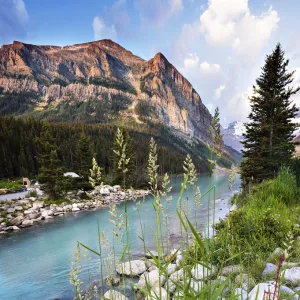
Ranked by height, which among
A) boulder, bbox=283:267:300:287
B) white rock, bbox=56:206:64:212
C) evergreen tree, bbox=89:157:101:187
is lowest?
white rock, bbox=56:206:64:212

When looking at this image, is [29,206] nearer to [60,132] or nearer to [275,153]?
[275,153]

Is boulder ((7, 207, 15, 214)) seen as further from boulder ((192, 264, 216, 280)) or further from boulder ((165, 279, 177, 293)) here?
boulder ((192, 264, 216, 280))

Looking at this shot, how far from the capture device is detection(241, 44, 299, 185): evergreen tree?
51.7ft

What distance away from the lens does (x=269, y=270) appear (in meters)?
4.02

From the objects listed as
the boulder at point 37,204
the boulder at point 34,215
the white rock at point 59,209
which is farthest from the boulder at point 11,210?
the white rock at point 59,209

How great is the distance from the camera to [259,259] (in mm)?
4434

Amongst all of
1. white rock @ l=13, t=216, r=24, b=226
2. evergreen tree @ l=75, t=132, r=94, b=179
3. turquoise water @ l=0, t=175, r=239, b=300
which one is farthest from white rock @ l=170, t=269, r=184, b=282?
evergreen tree @ l=75, t=132, r=94, b=179

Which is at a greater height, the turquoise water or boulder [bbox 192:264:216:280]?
boulder [bbox 192:264:216:280]

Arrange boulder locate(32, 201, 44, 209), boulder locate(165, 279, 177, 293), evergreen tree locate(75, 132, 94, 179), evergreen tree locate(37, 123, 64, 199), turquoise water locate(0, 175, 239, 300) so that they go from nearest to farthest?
1. boulder locate(165, 279, 177, 293)
2. turquoise water locate(0, 175, 239, 300)
3. boulder locate(32, 201, 44, 209)
4. evergreen tree locate(37, 123, 64, 199)
5. evergreen tree locate(75, 132, 94, 179)

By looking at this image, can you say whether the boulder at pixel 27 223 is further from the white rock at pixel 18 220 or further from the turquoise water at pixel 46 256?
the turquoise water at pixel 46 256

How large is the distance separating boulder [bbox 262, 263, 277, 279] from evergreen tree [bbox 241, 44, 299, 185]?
12.2m

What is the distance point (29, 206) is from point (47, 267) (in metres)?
15.6

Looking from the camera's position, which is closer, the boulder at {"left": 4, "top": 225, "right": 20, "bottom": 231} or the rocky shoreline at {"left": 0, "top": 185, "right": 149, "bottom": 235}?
the boulder at {"left": 4, "top": 225, "right": 20, "bottom": 231}

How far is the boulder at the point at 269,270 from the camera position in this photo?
3880 mm
